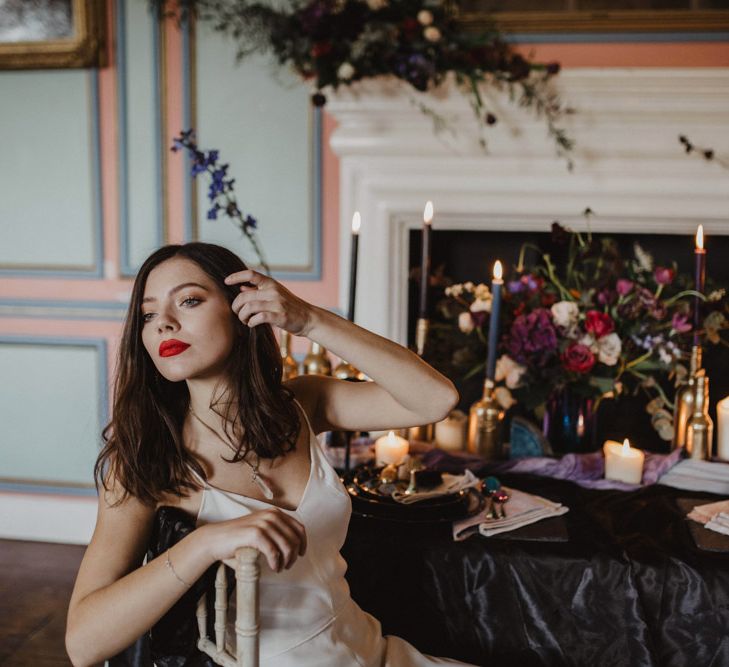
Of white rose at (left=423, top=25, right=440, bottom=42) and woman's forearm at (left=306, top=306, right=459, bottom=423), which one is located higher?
white rose at (left=423, top=25, right=440, bottom=42)

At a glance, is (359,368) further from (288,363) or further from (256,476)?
(288,363)

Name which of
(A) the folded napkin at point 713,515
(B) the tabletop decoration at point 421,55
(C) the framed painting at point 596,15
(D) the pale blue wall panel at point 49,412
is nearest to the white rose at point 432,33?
(B) the tabletop decoration at point 421,55

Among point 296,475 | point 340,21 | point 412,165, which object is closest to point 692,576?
point 296,475

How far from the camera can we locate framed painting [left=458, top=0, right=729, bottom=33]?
2596 mm

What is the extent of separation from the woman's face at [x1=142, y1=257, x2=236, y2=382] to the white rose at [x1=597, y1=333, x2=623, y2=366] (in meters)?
1.31

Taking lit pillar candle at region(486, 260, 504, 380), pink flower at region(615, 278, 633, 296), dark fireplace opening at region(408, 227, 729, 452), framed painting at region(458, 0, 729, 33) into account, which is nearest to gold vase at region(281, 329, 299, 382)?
dark fireplace opening at region(408, 227, 729, 452)

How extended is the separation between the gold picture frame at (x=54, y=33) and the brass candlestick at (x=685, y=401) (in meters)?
2.43

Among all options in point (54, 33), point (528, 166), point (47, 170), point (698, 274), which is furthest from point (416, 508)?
point (54, 33)

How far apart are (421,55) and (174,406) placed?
1685mm

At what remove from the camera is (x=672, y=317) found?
2.38 metres

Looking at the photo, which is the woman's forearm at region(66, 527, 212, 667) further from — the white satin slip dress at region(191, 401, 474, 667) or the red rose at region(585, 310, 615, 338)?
the red rose at region(585, 310, 615, 338)

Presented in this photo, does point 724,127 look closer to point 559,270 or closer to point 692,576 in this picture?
point 559,270

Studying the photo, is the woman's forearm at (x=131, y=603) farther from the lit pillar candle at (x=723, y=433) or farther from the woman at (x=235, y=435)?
the lit pillar candle at (x=723, y=433)

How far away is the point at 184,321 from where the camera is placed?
51.3 inches
